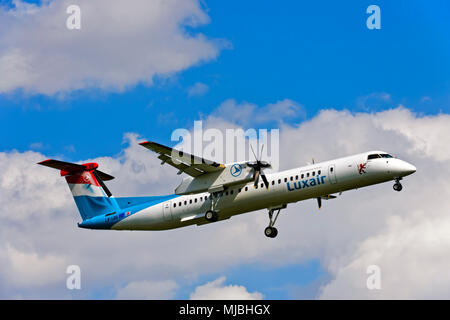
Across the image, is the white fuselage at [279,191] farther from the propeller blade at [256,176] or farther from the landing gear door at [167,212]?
the propeller blade at [256,176]

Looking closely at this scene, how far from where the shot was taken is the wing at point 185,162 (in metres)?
36.7

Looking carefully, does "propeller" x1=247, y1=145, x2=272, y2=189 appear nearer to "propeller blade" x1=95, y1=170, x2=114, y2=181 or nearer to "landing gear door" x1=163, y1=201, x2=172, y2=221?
"landing gear door" x1=163, y1=201, x2=172, y2=221

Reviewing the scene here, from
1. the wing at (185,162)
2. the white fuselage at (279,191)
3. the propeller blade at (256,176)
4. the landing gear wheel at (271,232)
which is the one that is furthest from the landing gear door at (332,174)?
the landing gear wheel at (271,232)

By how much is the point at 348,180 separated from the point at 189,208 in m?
9.73

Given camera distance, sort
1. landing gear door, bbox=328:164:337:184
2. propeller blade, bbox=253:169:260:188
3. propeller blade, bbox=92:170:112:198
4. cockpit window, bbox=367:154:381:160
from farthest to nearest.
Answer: propeller blade, bbox=92:170:112:198, propeller blade, bbox=253:169:260:188, landing gear door, bbox=328:164:337:184, cockpit window, bbox=367:154:381:160

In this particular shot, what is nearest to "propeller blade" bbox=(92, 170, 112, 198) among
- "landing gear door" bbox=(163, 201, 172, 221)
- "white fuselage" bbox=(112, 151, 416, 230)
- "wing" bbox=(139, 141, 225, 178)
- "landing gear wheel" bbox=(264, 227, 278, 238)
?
"white fuselage" bbox=(112, 151, 416, 230)

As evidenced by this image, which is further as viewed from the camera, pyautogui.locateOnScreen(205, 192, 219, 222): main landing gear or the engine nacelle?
pyautogui.locateOnScreen(205, 192, 219, 222): main landing gear

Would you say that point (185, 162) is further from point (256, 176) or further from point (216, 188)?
point (256, 176)

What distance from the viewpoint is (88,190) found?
Result: 44219 millimetres

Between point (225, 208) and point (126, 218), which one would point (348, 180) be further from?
point (126, 218)

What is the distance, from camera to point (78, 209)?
44219mm

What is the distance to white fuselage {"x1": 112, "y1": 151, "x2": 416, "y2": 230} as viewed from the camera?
35.5m

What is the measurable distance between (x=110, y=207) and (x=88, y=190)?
6.94ft

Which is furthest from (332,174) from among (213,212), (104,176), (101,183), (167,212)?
(104,176)
